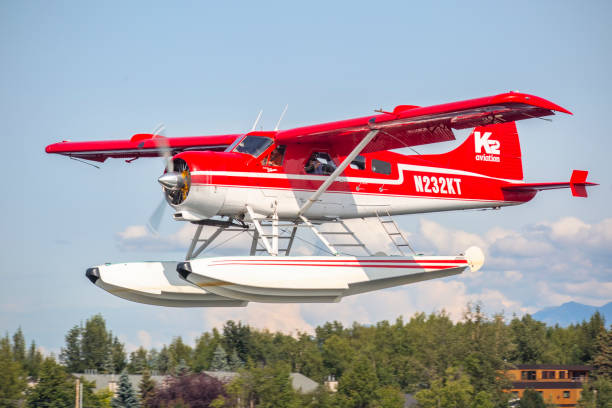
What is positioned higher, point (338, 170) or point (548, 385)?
point (338, 170)

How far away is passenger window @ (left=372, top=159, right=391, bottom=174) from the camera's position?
1579cm

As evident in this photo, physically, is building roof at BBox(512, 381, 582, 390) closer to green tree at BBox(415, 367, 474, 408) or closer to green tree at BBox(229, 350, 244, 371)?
green tree at BBox(415, 367, 474, 408)

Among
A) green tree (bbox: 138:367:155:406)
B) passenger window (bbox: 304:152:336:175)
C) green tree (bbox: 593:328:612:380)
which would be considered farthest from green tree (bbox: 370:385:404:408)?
passenger window (bbox: 304:152:336:175)

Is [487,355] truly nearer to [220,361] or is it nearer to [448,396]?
[448,396]

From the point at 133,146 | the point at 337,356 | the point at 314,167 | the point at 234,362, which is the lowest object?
the point at 234,362

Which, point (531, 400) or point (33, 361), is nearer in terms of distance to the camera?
point (531, 400)

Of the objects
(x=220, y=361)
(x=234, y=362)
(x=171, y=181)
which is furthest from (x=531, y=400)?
(x=171, y=181)

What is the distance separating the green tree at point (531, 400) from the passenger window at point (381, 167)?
42329 millimetres

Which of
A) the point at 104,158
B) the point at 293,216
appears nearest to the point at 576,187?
the point at 293,216

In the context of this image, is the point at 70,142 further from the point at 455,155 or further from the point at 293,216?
the point at 455,155

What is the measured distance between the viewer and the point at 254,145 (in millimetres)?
14570

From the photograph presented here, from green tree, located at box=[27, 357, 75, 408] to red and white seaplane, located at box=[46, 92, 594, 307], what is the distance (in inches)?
1291

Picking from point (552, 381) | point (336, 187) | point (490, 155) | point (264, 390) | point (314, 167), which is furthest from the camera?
point (552, 381)

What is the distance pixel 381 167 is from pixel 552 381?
1996 inches
